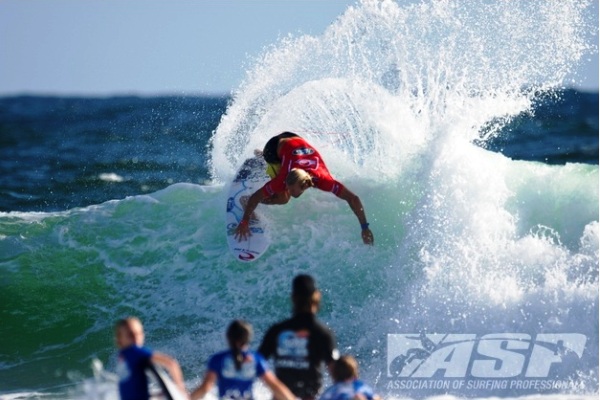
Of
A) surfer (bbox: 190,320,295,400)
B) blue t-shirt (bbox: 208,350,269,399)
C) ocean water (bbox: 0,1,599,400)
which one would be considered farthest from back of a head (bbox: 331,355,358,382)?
ocean water (bbox: 0,1,599,400)

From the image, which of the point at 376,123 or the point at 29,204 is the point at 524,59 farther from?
the point at 29,204

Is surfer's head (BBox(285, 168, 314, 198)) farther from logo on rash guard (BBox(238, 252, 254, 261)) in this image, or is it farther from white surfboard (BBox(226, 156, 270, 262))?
logo on rash guard (BBox(238, 252, 254, 261))

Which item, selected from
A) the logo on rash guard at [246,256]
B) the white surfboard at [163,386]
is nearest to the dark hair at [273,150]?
the logo on rash guard at [246,256]

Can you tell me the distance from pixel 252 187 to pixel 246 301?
4.08 ft

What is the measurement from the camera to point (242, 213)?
437 inches

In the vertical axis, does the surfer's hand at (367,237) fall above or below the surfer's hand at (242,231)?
below

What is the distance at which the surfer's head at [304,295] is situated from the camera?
604 centimetres

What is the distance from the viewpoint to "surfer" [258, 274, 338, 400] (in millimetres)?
6066

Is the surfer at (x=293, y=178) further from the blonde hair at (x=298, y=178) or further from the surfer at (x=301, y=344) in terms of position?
the surfer at (x=301, y=344)

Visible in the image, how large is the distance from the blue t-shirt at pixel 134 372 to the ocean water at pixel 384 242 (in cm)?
369

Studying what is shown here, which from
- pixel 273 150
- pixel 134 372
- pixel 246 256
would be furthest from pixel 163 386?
pixel 246 256

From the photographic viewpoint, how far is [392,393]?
897 centimetres

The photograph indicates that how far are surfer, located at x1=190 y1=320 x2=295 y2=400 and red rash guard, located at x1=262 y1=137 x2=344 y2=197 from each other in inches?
168

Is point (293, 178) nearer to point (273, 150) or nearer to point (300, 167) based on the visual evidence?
point (300, 167)
